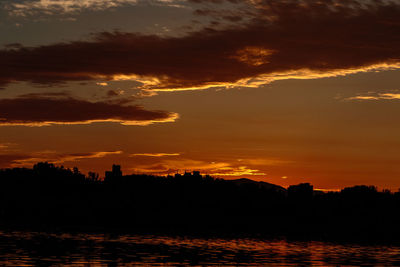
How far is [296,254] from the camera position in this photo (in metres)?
127

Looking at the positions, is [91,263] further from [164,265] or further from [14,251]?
[14,251]

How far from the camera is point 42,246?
403ft

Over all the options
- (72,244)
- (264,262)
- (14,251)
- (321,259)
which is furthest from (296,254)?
(14,251)

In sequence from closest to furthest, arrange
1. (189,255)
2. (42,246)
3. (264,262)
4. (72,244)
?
(264,262), (189,255), (42,246), (72,244)

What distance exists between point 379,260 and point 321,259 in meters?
11.3

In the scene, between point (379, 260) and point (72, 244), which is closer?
point (379, 260)

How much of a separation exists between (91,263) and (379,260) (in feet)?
179

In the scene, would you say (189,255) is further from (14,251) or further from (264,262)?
(14,251)

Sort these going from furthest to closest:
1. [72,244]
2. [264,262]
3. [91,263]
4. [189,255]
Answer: [72,244] → [189,255] → [264,262] → [91,263]

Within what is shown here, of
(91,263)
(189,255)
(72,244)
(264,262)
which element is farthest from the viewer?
(72,244)

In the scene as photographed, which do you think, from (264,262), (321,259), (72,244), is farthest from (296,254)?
(72,244)

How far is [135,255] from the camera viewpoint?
109062 mm

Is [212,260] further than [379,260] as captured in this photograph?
No

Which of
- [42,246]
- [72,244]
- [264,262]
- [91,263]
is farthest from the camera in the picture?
[72,244]
